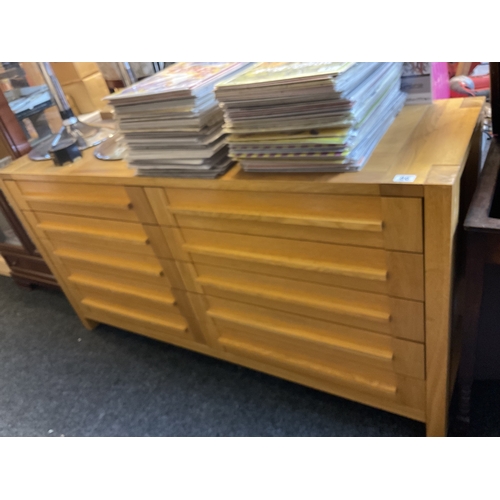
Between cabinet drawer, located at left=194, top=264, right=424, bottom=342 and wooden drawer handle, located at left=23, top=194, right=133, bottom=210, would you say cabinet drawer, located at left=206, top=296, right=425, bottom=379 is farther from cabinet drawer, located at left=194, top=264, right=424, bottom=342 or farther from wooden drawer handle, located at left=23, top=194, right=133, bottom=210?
wooden drawer handle, located at left=23, top=194, right=133, bottom=210

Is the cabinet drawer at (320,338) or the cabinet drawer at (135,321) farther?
the cabinet drawer at (135,321)

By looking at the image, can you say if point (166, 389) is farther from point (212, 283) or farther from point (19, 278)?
point (19, 278)

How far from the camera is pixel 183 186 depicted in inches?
38.5

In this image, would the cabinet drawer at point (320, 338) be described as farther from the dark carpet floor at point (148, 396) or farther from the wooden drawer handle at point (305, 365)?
the dark carpet floor at point (148, 396)

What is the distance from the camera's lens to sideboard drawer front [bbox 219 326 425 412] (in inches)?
40.4

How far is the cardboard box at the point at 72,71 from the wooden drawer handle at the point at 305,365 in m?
1.16

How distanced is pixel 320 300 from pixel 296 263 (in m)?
0.12

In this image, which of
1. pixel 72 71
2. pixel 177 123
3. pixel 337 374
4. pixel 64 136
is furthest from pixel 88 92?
pixel 337 374

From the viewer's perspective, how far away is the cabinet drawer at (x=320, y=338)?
0.96m

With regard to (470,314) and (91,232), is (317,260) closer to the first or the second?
(470,314)

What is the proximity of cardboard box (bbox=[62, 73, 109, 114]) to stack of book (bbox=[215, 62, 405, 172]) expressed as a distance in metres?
1.09

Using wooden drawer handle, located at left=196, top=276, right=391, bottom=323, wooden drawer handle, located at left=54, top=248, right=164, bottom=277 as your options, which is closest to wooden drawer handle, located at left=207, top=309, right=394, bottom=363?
wooden drawer handle, located at left=196, top=276, right=391, bottom=323

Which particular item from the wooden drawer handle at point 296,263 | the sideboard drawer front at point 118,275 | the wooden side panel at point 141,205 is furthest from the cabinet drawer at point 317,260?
the sideboard drawer front at point 118,275
